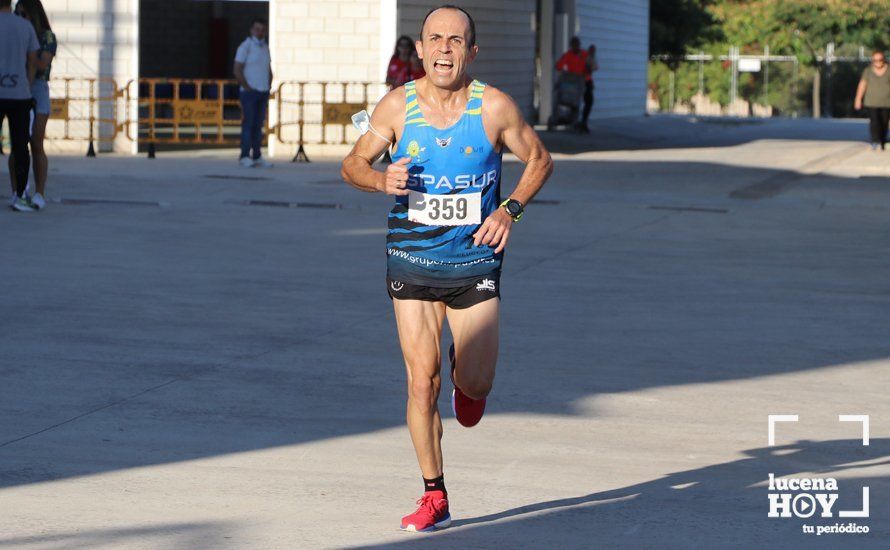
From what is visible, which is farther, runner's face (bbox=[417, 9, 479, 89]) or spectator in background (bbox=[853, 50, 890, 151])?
spectator in background (bbox=[853, 50, 890, 151])

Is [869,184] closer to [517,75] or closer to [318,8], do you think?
[318,8]

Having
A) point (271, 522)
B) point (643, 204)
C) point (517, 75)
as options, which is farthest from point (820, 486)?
point (517, 75)

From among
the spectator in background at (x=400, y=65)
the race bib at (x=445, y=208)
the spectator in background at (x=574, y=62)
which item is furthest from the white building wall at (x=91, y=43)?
the race bib at (x=445, y=208)

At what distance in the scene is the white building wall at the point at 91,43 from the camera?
83.5ft

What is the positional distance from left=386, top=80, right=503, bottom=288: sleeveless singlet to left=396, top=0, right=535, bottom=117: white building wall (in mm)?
20775

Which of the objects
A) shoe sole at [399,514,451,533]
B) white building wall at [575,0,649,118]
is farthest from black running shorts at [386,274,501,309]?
white building wall at [575,0,649,118]

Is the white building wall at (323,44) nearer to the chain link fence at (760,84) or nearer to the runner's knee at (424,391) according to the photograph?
the runner's knee at (424,391)

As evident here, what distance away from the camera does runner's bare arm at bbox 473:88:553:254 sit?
A: 5566 millimetres

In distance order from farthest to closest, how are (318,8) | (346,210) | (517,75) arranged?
1. (517,75)
2. (318,8)
3. (346,210)

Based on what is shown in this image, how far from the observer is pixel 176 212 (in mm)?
16312

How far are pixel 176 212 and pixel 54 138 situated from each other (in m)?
10.1

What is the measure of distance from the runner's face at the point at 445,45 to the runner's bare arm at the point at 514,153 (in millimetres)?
177

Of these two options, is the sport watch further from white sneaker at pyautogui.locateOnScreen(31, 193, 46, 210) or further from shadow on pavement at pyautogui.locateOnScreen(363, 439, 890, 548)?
white sneaker at pyautogui.locateOnScreen(31, 193, 46, 210)

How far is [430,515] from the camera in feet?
18.1
